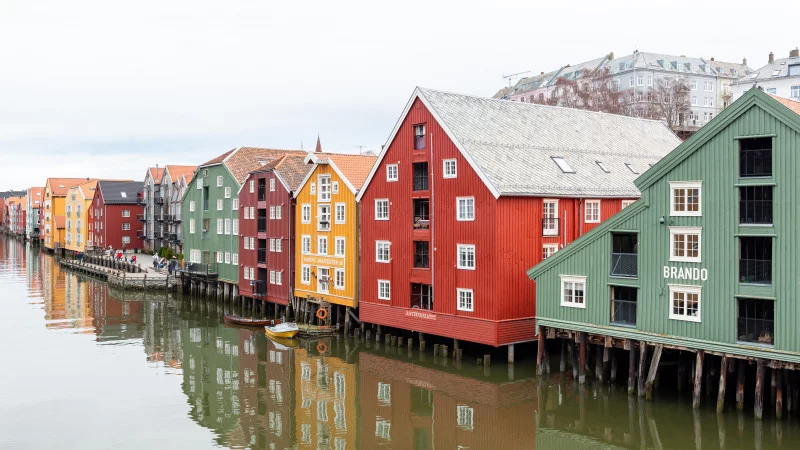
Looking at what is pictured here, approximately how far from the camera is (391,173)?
42.2 meters

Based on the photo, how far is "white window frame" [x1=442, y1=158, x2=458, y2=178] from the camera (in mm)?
37969

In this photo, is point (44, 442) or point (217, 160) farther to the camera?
point (217, 160)

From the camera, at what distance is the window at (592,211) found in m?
39.7

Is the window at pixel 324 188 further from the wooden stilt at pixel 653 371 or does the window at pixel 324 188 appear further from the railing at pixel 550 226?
the wooden stilt at pixel 653 371

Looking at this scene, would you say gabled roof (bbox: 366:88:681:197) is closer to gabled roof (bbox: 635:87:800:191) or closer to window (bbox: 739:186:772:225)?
gabled roof (bbox: 635:87:800:191)

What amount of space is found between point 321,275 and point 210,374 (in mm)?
13304

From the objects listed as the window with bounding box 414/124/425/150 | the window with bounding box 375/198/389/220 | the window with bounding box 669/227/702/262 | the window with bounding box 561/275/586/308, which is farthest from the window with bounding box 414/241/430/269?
the window with bounding box 669/227/702/262

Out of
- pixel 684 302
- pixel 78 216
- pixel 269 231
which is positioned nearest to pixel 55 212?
pixel 78 216

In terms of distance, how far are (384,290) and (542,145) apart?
39.1 ft

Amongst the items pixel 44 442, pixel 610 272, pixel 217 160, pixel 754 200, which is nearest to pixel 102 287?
pixel 217 160

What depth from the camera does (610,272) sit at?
31.2 m

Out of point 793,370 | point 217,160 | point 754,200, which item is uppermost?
point 217,160

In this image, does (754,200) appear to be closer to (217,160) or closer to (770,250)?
(770,250)


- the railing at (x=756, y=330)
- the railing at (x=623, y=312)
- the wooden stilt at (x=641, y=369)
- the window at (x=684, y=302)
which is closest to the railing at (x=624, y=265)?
the railing at (x=623, y=312)
